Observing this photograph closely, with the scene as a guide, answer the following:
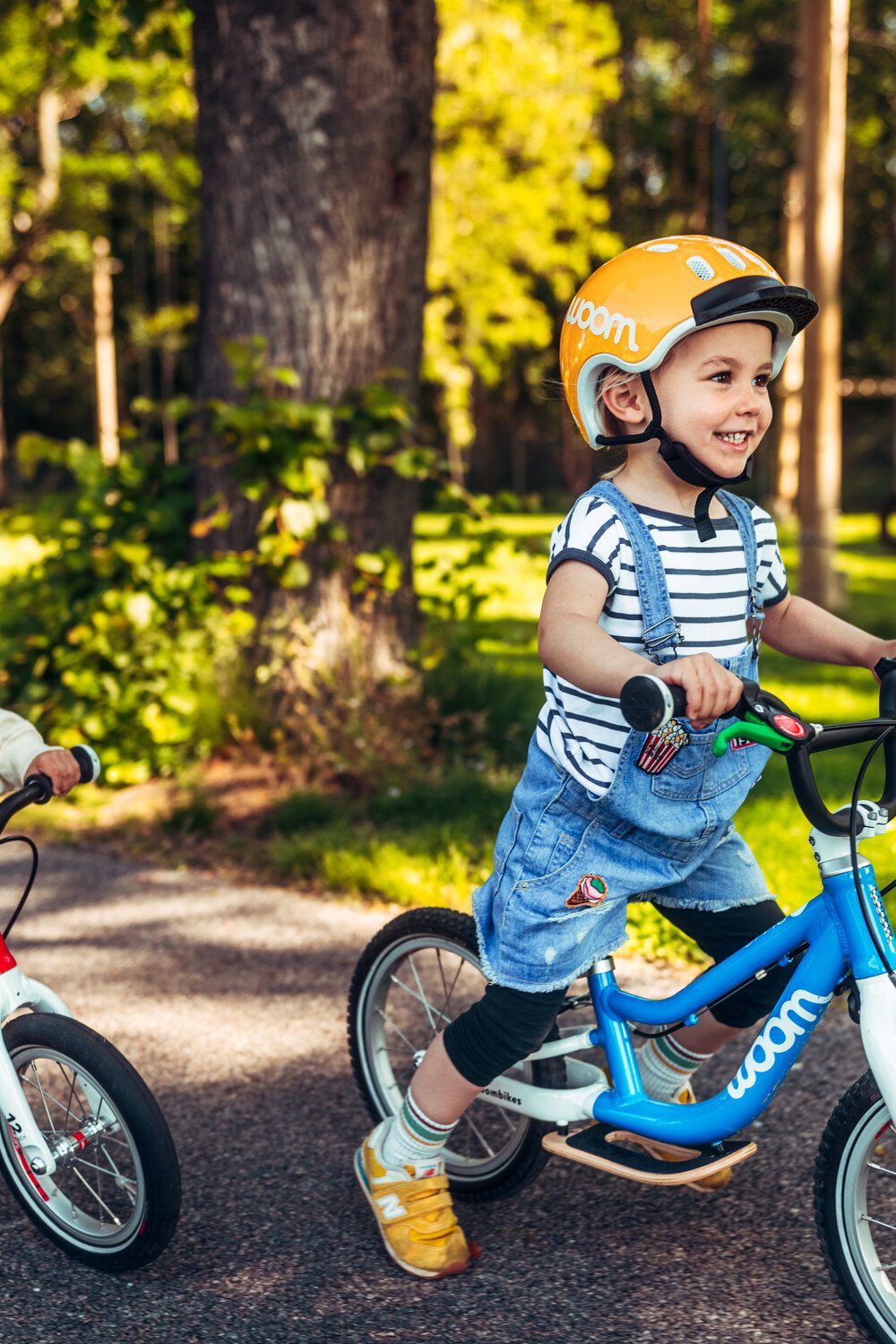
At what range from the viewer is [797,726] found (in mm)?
2008

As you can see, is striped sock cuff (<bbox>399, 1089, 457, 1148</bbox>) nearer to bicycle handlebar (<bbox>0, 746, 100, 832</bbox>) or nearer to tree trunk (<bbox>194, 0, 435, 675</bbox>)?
bicycle handlebar (<bbox>0, 746, 100, 832</bbox>)

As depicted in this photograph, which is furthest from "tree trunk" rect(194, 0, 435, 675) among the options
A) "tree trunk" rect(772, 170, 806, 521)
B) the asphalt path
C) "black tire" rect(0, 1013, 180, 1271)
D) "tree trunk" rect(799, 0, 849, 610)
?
"tree trunk" rect(772, 170, 806, 521)

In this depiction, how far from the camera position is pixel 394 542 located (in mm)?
6078

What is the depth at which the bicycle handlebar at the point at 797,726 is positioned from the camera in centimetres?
191

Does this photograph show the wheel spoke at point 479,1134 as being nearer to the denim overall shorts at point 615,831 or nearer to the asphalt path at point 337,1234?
the asphalt path at point 337,1234

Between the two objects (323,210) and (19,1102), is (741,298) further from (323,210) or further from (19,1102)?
(323,210)

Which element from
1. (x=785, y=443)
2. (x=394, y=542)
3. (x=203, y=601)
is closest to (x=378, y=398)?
(x=394, y=542)

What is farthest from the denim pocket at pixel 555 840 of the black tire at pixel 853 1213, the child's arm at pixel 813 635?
the black tire at pixel 853 1213

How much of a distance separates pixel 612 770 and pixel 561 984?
40 cm

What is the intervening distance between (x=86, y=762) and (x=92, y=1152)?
0.81 metres

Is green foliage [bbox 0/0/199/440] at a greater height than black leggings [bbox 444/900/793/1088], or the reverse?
green foliage [bbox 0/0/199/440]

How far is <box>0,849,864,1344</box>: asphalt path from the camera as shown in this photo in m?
2.41

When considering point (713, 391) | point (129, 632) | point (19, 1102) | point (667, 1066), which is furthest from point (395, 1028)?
point (129, 632)

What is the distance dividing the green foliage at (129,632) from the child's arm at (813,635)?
11.5 ft
